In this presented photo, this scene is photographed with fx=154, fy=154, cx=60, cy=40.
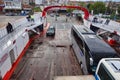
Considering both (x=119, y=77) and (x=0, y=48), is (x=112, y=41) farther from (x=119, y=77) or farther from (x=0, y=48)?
(x=119, y=77)

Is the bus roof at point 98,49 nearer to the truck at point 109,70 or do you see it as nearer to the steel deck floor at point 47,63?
the truck at point 109,70

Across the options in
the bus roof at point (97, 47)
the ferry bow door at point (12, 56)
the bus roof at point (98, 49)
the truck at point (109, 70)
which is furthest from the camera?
the ferry bow door at point (12, 56)

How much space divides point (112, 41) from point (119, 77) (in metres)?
15.2

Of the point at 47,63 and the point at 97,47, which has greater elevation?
the point at 97,47

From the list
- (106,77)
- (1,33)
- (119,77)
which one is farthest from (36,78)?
(119,77)

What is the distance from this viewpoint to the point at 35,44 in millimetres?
20484

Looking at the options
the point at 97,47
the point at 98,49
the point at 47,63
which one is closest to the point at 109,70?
the point at 98,49

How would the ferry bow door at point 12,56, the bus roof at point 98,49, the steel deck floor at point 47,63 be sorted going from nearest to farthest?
the bus roof at point 98,49, the steel deck floor at point 47,63, the ferry bow door at point 12,56

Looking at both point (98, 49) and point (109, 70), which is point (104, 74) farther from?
point (98, 49)

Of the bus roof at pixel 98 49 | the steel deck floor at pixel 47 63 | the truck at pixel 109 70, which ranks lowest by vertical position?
the steel deck floor at pixel 47 63

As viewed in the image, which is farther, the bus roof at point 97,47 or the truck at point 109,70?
the bus roof at point 97,47

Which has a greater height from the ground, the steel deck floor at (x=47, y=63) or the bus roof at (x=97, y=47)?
the bus roof at (x=97, y=47)

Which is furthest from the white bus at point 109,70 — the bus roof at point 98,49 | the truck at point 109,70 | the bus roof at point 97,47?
the bus roof at point 97,47

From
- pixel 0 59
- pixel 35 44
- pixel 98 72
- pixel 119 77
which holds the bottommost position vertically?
pixel 35 44
